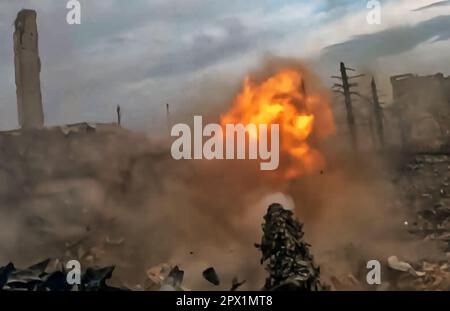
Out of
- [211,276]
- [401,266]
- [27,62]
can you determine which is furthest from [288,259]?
[27,62]

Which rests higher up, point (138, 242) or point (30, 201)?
point (30, 201)

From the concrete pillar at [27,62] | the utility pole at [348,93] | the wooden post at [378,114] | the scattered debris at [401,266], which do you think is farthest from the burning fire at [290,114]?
the concrete pillar at [27,62]

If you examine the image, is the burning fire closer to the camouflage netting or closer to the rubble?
the camouflage netting

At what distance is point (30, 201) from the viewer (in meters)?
3.20

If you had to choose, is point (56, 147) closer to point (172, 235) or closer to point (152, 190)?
point (152, 190)

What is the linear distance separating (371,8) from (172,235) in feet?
4.79

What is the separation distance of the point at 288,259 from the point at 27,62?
1.58m

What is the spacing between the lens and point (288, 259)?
126 inches

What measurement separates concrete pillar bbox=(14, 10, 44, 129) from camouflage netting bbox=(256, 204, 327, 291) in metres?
1.27

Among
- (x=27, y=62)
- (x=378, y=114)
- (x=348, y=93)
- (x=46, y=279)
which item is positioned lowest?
(x=46, y=279)

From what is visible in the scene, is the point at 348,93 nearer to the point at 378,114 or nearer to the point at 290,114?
the point at 378,114

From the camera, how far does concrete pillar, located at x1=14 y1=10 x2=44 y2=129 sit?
3.18 meters

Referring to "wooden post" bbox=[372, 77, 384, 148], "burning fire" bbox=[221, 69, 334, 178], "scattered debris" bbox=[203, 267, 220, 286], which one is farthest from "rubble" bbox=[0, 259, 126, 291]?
"wooden post" bbox=[372, 77, 384, 148]
